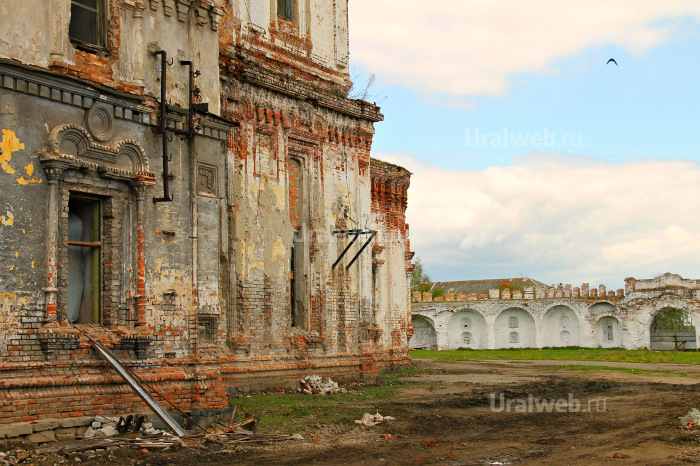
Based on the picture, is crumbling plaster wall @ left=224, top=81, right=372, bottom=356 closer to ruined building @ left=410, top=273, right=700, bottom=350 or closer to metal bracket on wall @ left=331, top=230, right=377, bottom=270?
metal bracket on wall @ left=331, top=230, right=377, bottom=270

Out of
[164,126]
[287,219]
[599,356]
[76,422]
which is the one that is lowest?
[599,356]

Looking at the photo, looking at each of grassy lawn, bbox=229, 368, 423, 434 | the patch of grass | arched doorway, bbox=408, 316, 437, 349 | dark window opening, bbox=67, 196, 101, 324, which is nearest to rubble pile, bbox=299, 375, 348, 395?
grassy lawn, bbox=229, 368, 423, 434

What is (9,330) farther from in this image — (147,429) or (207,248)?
(207,248)

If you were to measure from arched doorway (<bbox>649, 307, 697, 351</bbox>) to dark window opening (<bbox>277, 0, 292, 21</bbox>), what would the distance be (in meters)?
35.3

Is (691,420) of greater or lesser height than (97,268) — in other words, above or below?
below

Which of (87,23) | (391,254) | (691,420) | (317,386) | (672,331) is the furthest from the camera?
(672,331)

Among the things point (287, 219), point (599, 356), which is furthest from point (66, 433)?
point (599, 356)

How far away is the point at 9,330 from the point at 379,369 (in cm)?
1283

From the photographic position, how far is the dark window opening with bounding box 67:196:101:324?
32.2 ft

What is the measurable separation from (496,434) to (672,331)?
128 feet

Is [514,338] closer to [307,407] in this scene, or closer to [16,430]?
[307,407]

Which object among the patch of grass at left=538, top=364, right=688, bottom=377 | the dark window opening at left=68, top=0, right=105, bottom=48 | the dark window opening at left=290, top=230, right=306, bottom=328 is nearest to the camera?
the dark window opening at left=68, top=0, right=105, bottom=48

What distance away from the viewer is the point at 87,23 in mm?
10445

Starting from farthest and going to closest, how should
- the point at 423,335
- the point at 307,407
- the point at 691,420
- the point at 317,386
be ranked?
the point at 423,335 → the point at 317,386 → the point at 307,407 → the point at 691,420
